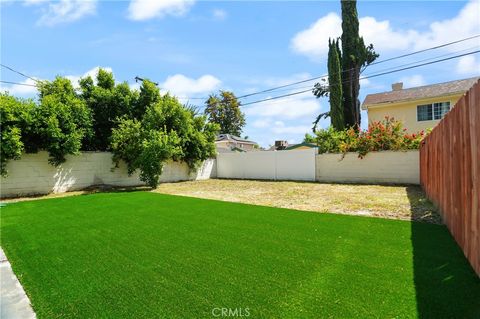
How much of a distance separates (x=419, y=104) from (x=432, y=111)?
0.72 metres

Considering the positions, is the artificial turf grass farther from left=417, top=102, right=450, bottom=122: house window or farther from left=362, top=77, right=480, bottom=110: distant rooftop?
left=362, top=77, right=480, bottom=110: distant rooftop

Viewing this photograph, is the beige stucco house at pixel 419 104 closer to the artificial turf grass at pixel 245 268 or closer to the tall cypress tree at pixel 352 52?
the tall cypress tree at pixel 352 52

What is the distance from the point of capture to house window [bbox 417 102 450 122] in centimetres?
1451

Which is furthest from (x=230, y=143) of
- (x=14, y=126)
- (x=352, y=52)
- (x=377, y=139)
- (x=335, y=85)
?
(x=14, y=126)

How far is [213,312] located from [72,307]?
1180 millimetres

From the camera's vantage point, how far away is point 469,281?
2.51 m

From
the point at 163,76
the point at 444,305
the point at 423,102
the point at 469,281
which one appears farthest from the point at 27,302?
the point at 423,102

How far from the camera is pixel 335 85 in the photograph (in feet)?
59.2

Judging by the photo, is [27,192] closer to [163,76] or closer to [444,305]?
[163,76]

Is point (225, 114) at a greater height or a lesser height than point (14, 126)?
greater

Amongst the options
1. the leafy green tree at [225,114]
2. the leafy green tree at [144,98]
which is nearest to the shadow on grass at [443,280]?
the leafy green tree at [144,98]

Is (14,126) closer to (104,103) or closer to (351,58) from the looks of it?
(104,103)

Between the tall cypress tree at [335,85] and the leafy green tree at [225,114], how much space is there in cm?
1677

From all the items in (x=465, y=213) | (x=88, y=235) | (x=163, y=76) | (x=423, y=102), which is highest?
(x=163, y=76)
